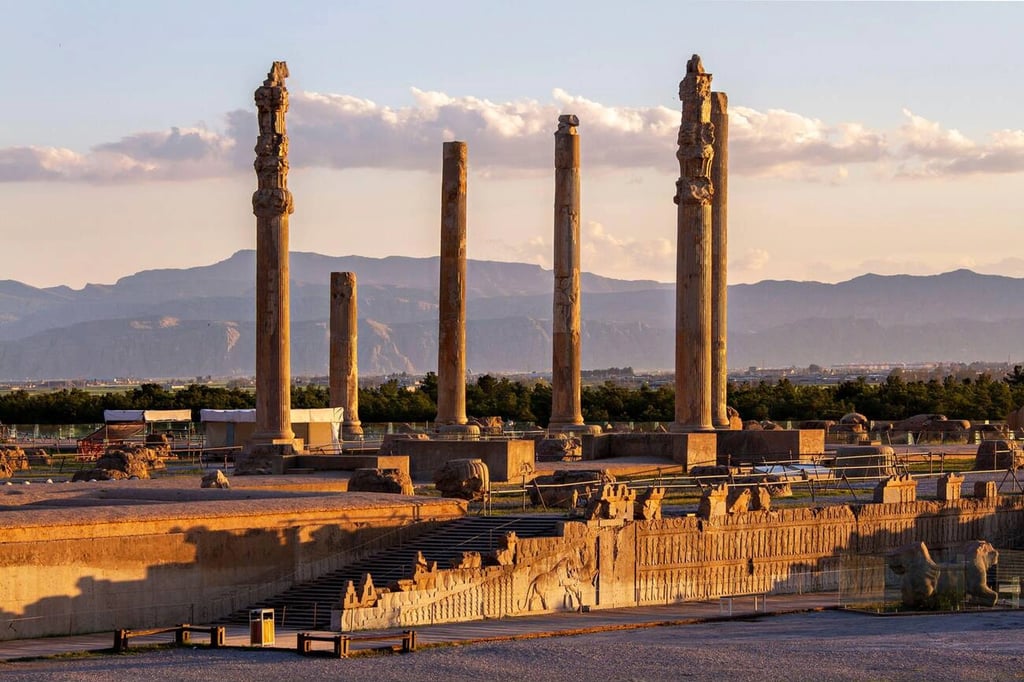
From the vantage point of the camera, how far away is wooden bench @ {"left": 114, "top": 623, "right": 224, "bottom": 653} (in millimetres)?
21406

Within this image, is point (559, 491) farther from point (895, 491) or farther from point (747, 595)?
point (895, 491)

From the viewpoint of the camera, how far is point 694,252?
41.1m

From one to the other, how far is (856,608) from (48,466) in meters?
23.4

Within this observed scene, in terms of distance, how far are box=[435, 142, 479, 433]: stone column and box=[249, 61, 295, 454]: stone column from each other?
6.59 m

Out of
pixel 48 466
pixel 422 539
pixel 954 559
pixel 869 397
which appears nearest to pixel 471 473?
pixel 422 539

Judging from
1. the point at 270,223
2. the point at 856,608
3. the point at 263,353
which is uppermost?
the point at 270,223

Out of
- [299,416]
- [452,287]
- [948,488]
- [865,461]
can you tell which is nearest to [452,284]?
[452,287]

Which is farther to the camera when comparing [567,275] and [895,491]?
[567,275]

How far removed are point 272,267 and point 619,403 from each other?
99.0ft

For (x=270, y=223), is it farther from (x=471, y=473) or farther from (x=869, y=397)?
(x=869, y=397)

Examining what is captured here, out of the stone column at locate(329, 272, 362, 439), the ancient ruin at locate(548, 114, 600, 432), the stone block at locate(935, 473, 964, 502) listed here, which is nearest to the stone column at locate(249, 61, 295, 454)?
the ancient ruin at locate(548, 114, 600, 432)

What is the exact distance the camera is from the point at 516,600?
25.5 m

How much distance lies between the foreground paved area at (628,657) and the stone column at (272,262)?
1528cm

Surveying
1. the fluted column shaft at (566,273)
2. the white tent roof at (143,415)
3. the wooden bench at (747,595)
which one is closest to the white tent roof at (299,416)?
the white tent roof at (143,415)
